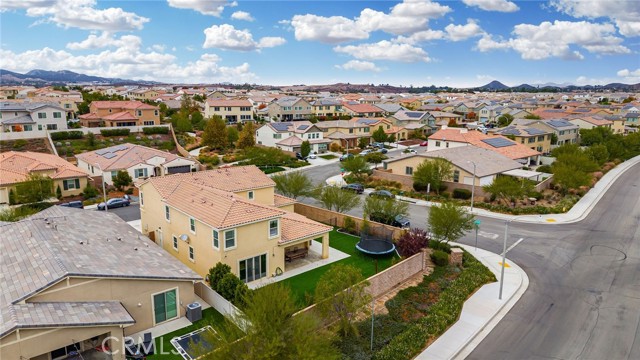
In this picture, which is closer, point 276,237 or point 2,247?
point 2,247

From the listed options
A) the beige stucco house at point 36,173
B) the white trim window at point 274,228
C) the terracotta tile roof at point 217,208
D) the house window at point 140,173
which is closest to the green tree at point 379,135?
the house window at point 140,173

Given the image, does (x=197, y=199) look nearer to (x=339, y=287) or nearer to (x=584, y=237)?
(x=339, y=287)

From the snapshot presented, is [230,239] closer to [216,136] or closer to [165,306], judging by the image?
[165,306]

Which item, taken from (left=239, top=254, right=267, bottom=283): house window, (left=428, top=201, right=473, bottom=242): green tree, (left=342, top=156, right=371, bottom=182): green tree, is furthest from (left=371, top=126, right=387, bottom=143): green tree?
(left=239, top=254, right=267, bottom=283): house window

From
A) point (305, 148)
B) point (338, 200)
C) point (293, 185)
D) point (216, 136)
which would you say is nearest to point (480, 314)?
point (338, 200)

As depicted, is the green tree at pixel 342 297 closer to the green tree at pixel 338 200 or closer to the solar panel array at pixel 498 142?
the green tree at pixel 338 200

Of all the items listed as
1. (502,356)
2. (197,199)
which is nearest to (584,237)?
(502,356)
